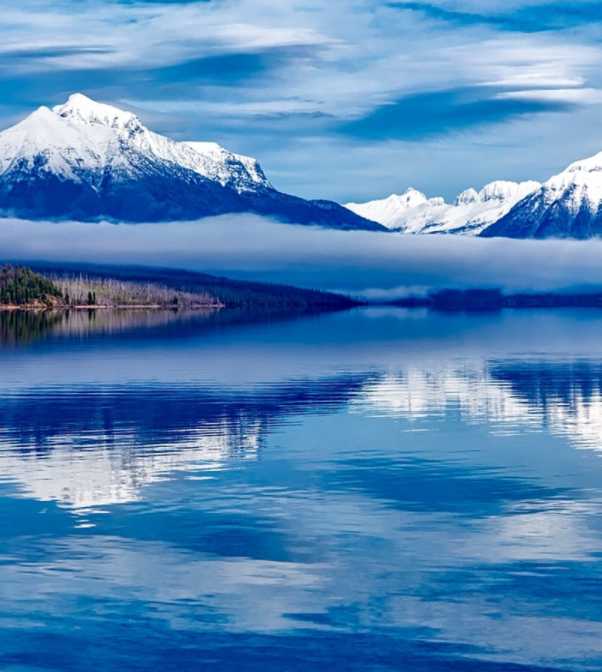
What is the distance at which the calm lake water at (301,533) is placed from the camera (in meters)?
27.1

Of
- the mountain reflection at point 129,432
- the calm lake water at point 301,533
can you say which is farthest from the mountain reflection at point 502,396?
the mountain reflection at point 129,432

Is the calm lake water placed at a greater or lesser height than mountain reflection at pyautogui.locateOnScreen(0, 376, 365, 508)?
lesser

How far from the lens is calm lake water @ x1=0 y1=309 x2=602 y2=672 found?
27.1 m

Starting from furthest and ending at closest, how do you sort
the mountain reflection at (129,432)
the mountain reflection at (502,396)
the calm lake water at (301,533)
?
the mountain reflection at (502,396)
the mountain reflection at (129,432)
the calm lake water at (301,533)

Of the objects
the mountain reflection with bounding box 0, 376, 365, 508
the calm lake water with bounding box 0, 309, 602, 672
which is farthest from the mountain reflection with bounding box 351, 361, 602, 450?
the mountain reflection with bounding box 0, 376, 365, 508

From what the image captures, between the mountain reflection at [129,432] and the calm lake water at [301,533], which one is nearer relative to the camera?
the calm lake water at [301,533]

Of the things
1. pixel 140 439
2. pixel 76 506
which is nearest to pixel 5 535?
pixel 76 506

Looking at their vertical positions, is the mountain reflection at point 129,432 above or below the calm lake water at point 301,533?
above

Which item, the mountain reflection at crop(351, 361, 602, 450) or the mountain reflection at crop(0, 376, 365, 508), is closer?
the mountain reflection at crop(0, 376, 365, 508)

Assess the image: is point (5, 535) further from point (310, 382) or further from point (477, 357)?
point (477, 357)

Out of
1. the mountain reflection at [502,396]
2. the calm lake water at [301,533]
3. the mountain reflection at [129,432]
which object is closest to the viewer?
the calm lake water at [301,533]

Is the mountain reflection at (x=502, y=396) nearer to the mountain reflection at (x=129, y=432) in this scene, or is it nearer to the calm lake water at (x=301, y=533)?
the calm lake water at (x=301, y=533)

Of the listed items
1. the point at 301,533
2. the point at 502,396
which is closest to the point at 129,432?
the point at 301,533

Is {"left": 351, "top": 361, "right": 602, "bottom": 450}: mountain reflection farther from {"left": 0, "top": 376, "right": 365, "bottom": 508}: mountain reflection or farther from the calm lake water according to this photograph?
{"left": 0, "top": 376, "right": 365, "bottom": 508}: mountain reflection
